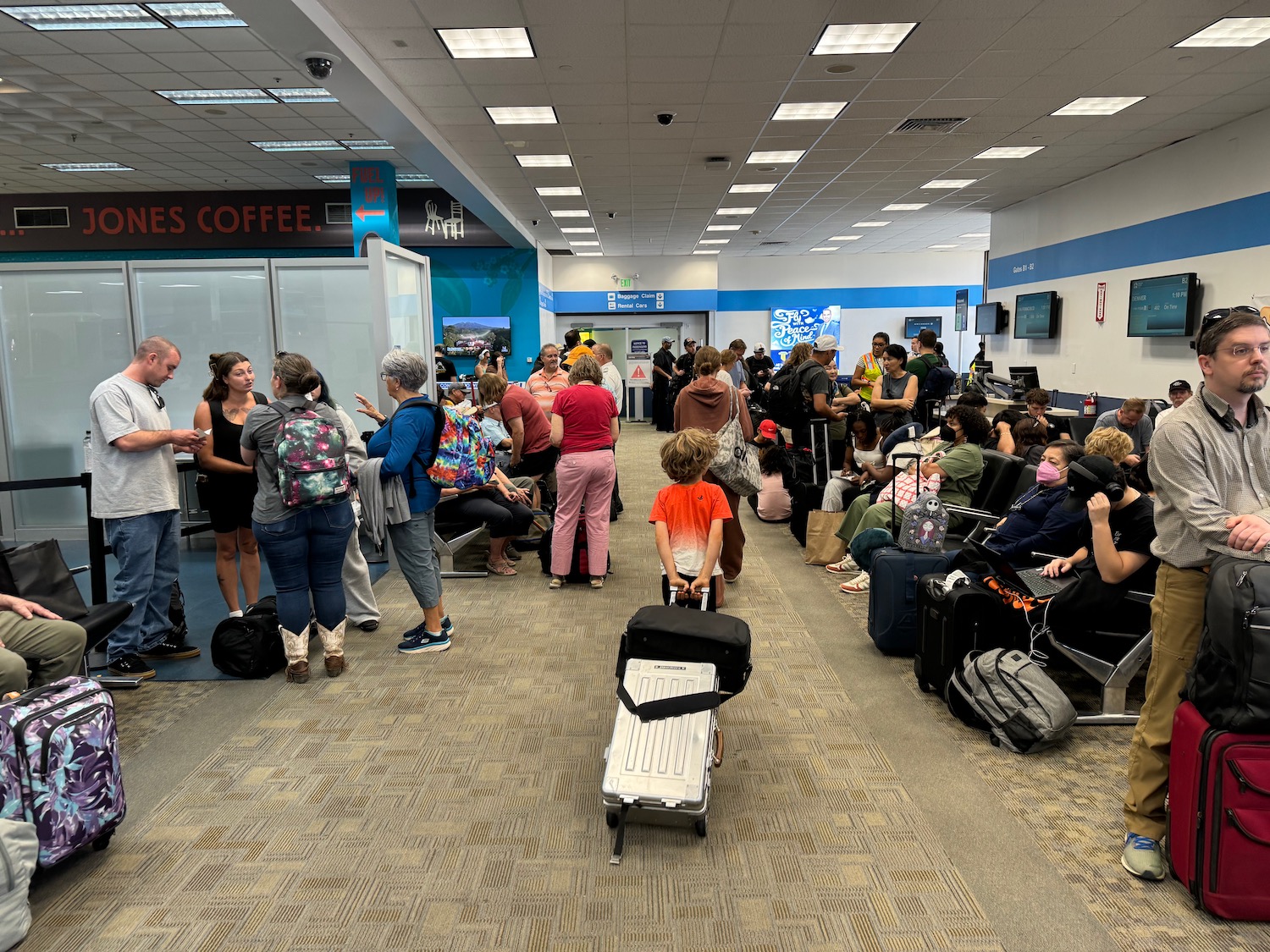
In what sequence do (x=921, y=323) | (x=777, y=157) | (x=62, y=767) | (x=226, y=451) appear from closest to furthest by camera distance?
(x=62, y=767) < (x=226, y=451) < (x=777, y=157) < (x=921, y=323)

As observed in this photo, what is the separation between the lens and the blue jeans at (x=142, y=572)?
3865mm

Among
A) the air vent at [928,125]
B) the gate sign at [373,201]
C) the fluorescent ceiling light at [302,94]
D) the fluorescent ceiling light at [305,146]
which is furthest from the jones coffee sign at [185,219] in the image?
the air vent at [928,125]

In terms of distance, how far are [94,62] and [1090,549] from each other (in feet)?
25.2

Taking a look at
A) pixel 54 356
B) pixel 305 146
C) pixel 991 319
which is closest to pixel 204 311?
pixel 54 356

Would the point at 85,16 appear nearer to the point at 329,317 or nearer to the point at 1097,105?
the point at 329,317

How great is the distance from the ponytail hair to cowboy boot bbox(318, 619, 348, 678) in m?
1.41

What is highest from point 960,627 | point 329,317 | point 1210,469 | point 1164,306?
point 1164,306

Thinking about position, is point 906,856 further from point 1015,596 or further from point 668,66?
point 668,66

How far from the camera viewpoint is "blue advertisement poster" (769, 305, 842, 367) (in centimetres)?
2036

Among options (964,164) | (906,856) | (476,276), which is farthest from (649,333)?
(906,856)

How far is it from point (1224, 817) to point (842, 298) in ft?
63.6

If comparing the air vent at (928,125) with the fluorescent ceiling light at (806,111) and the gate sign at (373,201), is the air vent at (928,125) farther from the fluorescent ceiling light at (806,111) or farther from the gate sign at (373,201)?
the gate sign at (373,201)

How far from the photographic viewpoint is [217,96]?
23.5 feet

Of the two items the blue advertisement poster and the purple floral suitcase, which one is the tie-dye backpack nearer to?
the purple floral suitcase
